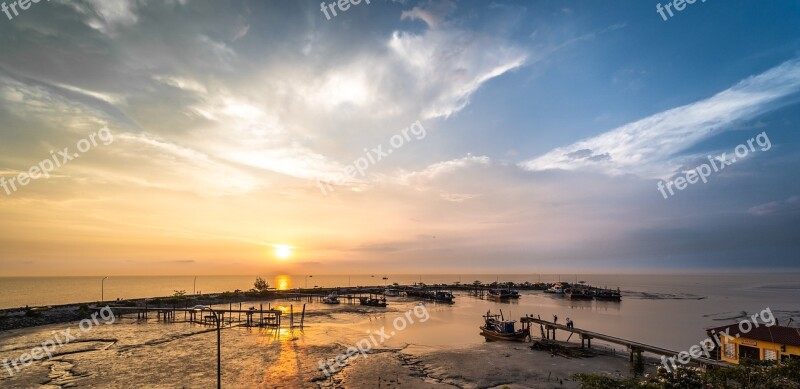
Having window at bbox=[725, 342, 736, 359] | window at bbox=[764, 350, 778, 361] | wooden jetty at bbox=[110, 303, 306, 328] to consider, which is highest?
window at bbox=[764, 350, 778, 361]

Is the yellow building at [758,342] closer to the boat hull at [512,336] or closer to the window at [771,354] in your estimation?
the window at [771,354]

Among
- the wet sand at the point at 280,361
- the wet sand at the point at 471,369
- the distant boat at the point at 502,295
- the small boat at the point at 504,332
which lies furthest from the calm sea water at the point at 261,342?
the distant boat at the point at 502,295

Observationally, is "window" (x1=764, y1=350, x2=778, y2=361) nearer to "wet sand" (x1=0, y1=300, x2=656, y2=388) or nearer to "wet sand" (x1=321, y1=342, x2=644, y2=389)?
"wet sand" (x1=321, y1=342, x2=644, y2=389)

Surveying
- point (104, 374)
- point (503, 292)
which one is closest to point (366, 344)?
point (104, 374)

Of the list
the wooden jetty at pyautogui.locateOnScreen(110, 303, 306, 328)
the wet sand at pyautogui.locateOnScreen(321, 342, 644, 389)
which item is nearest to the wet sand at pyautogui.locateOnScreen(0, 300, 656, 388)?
the wet sand at pyautogui.locateOnScreen(321, 342, 644, 389)

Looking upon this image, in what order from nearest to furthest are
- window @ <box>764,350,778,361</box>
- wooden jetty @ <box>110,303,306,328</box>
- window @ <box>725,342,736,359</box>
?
window @ <box>764,350,778,361</box>
window @ <box>725,342,736,359</box>
wooden jetty @ <box>110,303,306,328</box>

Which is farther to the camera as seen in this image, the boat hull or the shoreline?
the shoreline

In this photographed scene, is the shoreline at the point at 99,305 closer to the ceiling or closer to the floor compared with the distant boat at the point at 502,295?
closer to the ceiling

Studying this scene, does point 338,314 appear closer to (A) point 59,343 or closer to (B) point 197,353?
(B) point 197,353

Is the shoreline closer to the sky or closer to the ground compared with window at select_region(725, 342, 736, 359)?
closer to the ground
